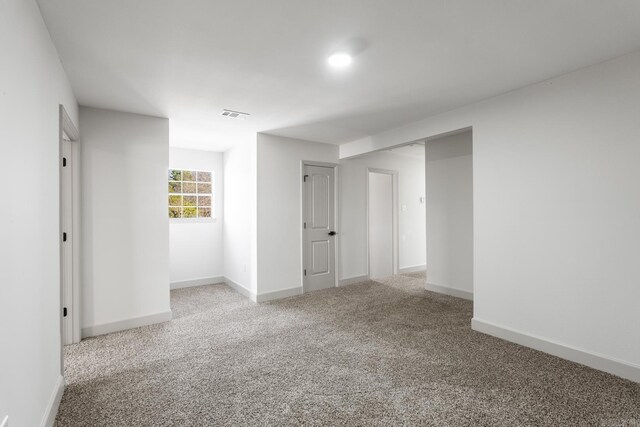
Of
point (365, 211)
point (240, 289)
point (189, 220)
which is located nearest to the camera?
point (240, 289)

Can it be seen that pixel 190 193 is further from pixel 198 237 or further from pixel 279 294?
pixel 279 294

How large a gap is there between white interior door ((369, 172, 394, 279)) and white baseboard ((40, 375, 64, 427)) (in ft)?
15.7

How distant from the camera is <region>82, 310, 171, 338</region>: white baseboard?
3.46 m

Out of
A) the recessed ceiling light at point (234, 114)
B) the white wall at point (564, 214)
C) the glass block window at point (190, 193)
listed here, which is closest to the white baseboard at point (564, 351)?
the white wall at point (564, 214)

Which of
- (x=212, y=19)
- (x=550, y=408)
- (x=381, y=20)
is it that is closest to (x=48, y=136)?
(x=212, y=19)

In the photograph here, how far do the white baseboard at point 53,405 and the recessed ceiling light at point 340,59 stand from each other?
3.03 m

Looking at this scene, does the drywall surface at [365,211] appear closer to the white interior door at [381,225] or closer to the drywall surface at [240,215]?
the white interior door at [381,225]

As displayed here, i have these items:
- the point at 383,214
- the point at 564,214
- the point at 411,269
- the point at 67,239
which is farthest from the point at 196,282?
the point at 564,214

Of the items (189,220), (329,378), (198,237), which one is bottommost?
(329,378)

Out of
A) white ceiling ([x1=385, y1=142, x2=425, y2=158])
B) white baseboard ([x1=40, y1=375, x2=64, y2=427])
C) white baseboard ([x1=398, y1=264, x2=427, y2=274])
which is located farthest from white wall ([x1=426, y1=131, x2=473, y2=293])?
white baseboard ([x1=40, y1=375, x2=64, y2=427])

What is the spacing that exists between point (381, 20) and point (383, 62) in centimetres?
57

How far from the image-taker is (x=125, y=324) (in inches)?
143

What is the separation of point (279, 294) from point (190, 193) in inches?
103

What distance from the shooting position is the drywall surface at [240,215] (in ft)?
16.0
